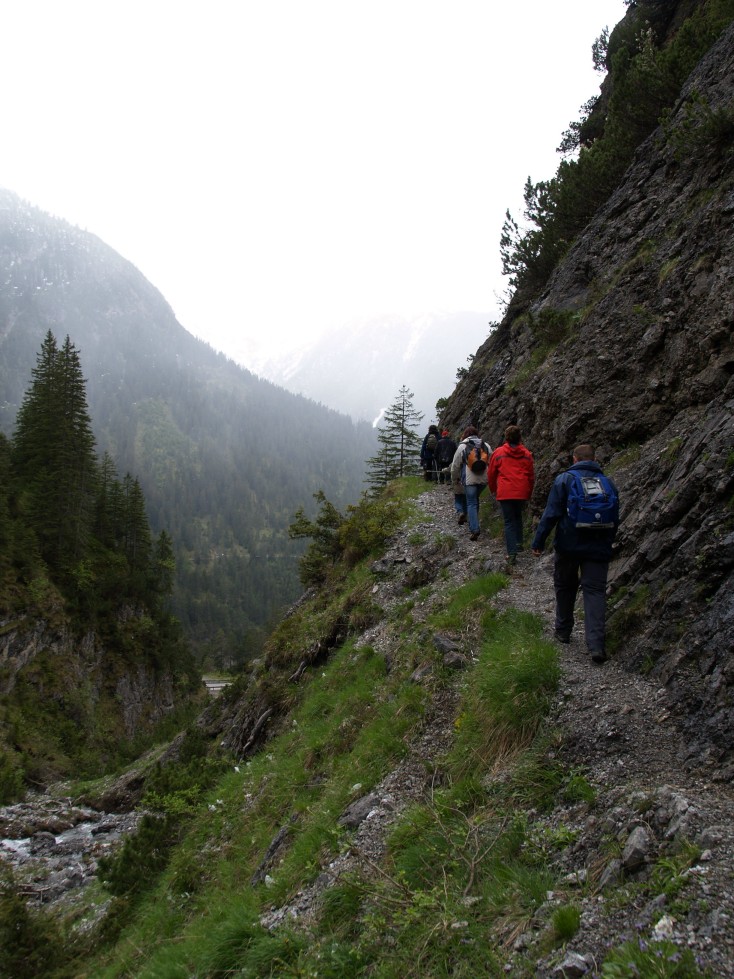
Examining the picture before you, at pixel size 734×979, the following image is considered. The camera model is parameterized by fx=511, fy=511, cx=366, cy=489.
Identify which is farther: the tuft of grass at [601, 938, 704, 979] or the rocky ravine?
the rocky ravine

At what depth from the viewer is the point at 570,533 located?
668 cm

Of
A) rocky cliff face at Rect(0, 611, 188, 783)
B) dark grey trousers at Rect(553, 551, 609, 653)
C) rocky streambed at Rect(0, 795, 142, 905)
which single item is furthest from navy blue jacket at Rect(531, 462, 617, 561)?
rocky cliff face at Rect(0, 611, 188, 783)

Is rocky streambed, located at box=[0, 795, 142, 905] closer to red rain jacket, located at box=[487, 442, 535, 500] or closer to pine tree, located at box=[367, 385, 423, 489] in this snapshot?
red rain jacket, located at box=[487, 442, 535, 500]

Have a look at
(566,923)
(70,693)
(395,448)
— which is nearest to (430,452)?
(395,448)

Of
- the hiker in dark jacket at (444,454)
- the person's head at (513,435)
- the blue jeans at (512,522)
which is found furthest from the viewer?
the hiker in dark jacket at (444,454)

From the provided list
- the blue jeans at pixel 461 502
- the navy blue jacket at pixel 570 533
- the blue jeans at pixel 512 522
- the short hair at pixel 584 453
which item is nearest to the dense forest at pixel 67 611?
the blue jeans at pixel 461 502

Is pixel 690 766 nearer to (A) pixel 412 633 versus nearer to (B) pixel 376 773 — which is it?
(B) pixel 376 773

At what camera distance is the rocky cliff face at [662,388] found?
5.17 meters

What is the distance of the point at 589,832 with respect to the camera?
3.76 meters

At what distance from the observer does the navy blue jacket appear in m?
6.48

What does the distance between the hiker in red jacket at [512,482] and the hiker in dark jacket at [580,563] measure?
273 centimetres

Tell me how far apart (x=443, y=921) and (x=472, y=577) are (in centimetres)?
719

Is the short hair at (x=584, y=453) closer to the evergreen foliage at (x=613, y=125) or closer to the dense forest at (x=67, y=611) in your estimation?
the evergreen foliage at (x=613, y=125)

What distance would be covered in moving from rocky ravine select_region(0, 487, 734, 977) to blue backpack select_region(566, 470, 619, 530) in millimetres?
1632
